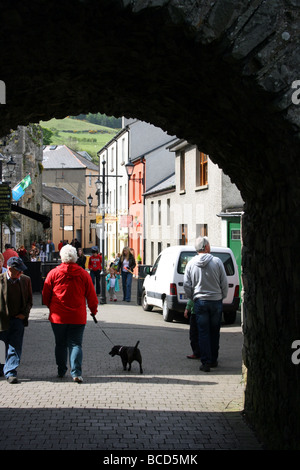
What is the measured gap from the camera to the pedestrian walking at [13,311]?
27.5ft

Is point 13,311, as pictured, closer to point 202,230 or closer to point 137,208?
point 202,230

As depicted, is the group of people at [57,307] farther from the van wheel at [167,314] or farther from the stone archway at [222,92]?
A: the van wheel at [167,314]

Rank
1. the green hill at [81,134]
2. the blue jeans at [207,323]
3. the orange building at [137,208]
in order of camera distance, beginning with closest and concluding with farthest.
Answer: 1. the blue jeans at [207,323]
2. the orange building at [137,208]
3. the green hill at [81,134]

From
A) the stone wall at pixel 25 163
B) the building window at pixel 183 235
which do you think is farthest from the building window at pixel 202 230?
the stone wall at pixel 25 163

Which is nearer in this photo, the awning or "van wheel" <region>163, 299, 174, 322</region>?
"van wheel" <region>163, 299, 174, 322</region>

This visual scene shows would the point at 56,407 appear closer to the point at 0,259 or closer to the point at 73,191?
the point at 0,259

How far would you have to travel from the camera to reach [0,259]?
9211 millimetres

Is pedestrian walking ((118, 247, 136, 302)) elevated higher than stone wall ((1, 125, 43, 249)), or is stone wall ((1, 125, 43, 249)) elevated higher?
stone wall ((1, 125, 43, 249))

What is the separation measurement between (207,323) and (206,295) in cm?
40

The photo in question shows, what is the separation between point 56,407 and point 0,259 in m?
2.89

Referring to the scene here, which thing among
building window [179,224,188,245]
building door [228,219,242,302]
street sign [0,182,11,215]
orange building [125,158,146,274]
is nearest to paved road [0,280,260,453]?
street sign [0,182,11,215]

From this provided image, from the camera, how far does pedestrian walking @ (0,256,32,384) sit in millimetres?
8387

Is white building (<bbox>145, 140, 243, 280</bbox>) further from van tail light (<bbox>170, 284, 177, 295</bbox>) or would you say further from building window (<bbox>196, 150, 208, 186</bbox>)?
van tail light (<bbox>170, 284, 177, 295</bbox>)

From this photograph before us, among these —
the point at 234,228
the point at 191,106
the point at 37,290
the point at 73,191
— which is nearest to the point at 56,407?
the point at 191,106
